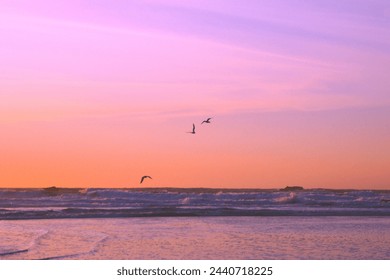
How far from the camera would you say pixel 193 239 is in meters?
21.8

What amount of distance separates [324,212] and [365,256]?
58.1ft

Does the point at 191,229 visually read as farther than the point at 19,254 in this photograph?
Yes

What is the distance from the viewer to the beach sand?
61.2 feet

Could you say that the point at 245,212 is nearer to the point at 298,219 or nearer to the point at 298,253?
the point at 298,219

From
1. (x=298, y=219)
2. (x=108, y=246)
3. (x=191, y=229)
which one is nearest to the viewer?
(x=108, y=246)

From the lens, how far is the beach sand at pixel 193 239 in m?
18.7

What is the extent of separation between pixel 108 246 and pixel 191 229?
5788mm

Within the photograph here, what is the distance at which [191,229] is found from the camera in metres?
25.3

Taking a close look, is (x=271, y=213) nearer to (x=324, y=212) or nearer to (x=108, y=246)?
(x=324, y=212)

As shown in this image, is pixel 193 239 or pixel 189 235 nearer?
pixel 193 239
